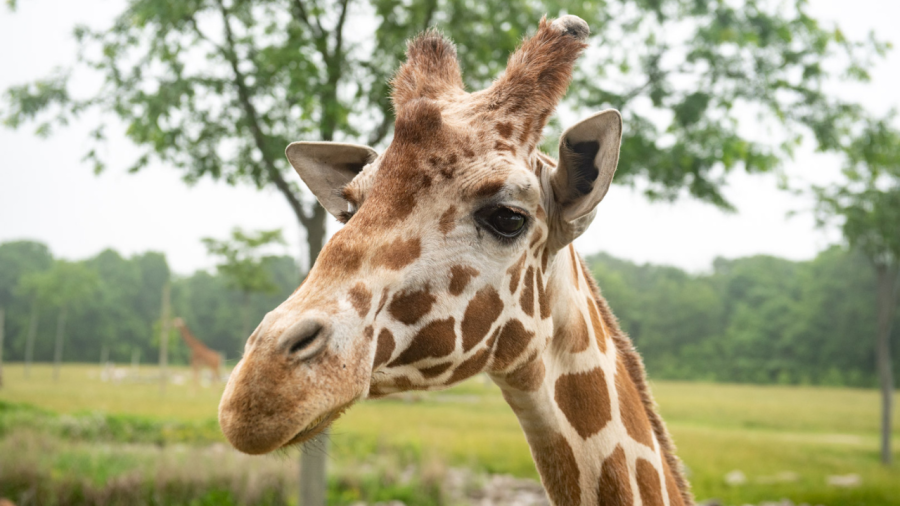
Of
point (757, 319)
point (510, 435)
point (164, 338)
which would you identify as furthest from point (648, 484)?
point (757, 319)

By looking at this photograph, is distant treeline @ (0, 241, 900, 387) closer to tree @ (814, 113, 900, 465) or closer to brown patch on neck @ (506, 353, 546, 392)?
tree @ (814, 113, 900, 465)

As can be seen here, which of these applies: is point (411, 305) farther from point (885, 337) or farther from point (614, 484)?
point (885, 337)

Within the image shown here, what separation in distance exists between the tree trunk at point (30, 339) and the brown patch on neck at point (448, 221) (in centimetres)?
1387

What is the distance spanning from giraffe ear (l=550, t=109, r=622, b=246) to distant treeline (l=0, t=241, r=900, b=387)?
47.1 ft

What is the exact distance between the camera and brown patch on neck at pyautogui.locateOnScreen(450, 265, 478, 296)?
4.89 feet

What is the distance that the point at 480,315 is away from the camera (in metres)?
1.53

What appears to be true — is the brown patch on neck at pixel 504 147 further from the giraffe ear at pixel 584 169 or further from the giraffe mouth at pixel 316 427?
the giraffe mouth at pixel 316 427

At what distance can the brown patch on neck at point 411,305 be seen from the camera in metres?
1.40

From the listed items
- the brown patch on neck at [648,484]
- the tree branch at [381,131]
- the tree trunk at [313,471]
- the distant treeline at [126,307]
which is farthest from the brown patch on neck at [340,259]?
the distant treeline at [126,307]

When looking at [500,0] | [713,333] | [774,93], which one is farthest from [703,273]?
[500,0]

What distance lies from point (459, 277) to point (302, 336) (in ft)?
1.55

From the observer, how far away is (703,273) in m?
27.4

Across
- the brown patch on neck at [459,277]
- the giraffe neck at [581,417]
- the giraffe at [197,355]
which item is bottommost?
the giraffe at [197,355]

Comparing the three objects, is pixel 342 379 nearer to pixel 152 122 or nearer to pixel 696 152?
pixel 152 122
